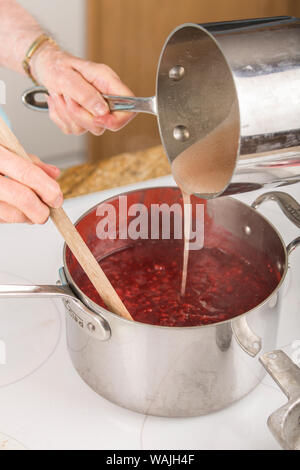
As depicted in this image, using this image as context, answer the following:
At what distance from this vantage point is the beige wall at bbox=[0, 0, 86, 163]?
2.32 meters

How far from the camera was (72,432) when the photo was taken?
2.79 feet

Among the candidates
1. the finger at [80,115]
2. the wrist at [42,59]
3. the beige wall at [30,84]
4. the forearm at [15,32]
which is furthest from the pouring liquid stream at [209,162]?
the beige wall at [30,84]

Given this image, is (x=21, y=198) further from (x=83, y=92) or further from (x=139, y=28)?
(x=139, y=28)

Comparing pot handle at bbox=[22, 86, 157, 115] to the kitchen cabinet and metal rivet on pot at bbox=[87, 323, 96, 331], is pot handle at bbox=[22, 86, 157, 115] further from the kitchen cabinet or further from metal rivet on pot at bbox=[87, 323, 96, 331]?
the kitchen cabinet

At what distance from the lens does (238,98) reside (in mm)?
743

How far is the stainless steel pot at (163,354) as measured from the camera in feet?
2.58

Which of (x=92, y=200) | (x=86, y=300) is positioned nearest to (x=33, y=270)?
(x=92, y=200)

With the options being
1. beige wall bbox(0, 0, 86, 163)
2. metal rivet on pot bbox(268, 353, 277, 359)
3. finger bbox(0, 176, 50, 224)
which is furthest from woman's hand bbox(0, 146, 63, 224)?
beige wall bbox(0, 0, 86, 163)

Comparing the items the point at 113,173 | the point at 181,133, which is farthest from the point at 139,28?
the point at 181,133

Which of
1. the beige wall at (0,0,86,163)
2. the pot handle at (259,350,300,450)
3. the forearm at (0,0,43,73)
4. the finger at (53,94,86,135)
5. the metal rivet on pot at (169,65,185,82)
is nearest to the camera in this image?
the pot handle at (259,350,300,450)

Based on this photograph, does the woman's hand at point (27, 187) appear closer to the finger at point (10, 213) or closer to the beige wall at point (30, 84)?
the finger at point (10, 213)

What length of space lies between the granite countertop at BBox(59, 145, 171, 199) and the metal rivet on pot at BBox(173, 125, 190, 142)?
424 millimetres
